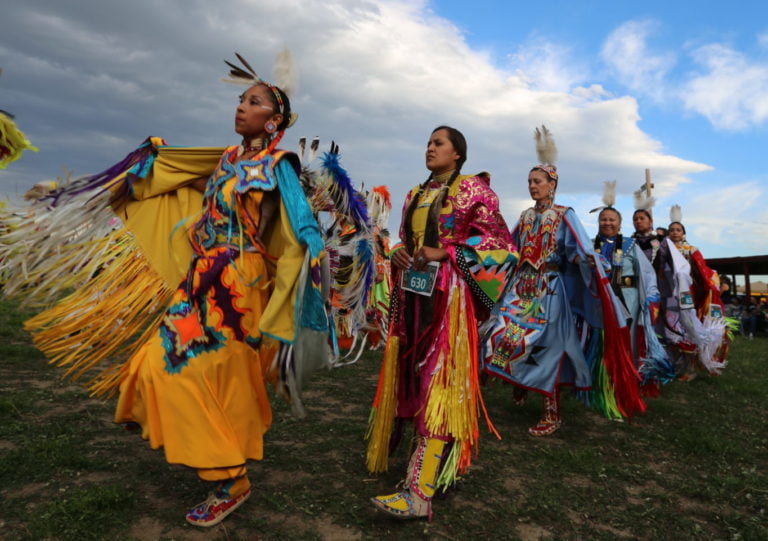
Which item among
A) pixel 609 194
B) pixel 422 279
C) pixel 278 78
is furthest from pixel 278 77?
pixel 609 194

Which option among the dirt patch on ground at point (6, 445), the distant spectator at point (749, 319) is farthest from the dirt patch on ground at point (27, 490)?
the distant spectator at point (749, 319)

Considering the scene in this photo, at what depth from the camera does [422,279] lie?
2.86m

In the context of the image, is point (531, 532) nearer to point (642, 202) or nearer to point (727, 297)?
point (642, 202)

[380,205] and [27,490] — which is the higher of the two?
[380,205]

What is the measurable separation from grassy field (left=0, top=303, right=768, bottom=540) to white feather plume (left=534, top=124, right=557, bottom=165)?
2.16m

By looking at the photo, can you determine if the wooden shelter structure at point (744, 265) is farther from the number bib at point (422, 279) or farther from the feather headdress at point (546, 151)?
the number bib at point (422, 279)

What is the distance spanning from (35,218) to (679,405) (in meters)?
5.57

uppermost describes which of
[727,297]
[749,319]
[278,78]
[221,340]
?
[278,78]

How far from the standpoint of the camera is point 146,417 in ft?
7.64

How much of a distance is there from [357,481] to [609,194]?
415 cm

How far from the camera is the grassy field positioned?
7.90ft

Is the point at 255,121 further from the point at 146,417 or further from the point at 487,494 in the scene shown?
the point at 487,494

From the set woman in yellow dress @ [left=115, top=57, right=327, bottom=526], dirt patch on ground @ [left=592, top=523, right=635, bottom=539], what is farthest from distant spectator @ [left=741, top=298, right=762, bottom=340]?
woman in yellow dress @ [left=115, top=57, right=327, bottom=526]

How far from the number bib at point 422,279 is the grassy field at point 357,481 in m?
1.04
